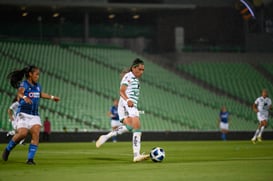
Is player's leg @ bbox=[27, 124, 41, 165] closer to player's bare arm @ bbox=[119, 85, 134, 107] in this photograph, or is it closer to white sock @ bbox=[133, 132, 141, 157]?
player's bare arm @ bbox=[119, 85, 134, 107]

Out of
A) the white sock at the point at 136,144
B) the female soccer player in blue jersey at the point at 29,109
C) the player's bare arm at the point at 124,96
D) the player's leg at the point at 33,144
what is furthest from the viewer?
the white sock at the point at 136,144

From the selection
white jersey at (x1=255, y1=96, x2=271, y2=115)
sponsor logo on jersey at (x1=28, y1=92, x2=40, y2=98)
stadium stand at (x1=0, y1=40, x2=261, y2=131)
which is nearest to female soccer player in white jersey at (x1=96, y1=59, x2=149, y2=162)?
sponsor logo on jersey at (x1=28, y1=92, x2=40, y2=98)

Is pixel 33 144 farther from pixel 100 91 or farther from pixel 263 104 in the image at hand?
pixel 100 91

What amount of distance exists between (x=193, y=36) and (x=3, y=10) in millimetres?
16152

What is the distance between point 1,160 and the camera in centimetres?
1791

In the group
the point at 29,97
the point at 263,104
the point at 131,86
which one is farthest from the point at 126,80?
the point at 263,104

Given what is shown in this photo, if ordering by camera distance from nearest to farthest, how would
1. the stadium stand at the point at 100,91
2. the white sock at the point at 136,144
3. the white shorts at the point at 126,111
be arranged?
the white sock at the point at 136,144 → the white shorts at the point at 126,111 → the stadium stand at the point at 100,91

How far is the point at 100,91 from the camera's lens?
47781 mm

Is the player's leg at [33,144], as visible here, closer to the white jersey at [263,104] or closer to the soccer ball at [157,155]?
the soccer ball at [157,155]

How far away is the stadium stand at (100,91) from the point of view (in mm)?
43969

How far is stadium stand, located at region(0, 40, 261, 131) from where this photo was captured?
44.0 meters

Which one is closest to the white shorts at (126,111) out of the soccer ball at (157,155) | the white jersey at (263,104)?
the soccer ball at (157,155)

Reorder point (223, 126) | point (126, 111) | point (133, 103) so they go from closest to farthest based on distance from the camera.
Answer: point (133, 103)
point (126, 111)
point (223, 126)

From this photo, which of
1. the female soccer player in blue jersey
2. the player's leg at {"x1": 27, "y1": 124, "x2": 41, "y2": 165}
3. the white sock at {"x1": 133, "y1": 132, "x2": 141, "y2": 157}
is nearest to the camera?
the player's leg at {"x1": 27, "y1": 124, "x2": 41, "y2": 165}
